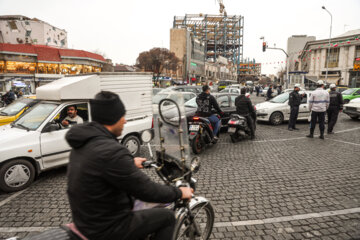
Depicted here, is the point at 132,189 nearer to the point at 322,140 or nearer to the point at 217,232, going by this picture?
the point at 217,232

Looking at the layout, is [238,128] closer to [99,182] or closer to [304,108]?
[304,108]

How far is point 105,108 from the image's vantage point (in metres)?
1.64

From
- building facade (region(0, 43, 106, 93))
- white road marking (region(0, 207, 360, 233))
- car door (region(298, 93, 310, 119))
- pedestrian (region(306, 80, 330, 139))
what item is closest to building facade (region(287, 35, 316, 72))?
building facade (region(0, 43, 106, 93))

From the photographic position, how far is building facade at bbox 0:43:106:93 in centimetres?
3328

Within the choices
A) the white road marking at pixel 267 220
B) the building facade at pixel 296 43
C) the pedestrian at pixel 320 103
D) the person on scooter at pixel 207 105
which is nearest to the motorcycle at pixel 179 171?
the white road marking at pixel 267 220

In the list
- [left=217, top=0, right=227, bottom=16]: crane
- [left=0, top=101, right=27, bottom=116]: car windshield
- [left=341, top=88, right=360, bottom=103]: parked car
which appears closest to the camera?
[left=0, top=101, right=27, bottom=116]: car windshield

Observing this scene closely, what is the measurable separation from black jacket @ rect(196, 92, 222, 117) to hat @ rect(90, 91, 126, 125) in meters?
5.42

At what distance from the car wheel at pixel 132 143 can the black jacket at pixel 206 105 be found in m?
2.11

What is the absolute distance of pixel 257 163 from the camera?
19.4ft

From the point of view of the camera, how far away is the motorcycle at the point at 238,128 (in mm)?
7895

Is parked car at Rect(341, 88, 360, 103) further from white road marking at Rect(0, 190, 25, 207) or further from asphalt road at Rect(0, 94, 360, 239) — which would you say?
white road marking at Rect(0, 190, 25, 207)

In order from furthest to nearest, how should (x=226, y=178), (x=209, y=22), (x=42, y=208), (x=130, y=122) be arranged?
(x=209, y=22), (x=130, y=122), (x=226, y=178), (x=42, y=208)

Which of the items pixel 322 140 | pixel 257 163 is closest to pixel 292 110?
pixel 322 140

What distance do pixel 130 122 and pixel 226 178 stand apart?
9.86 feet
